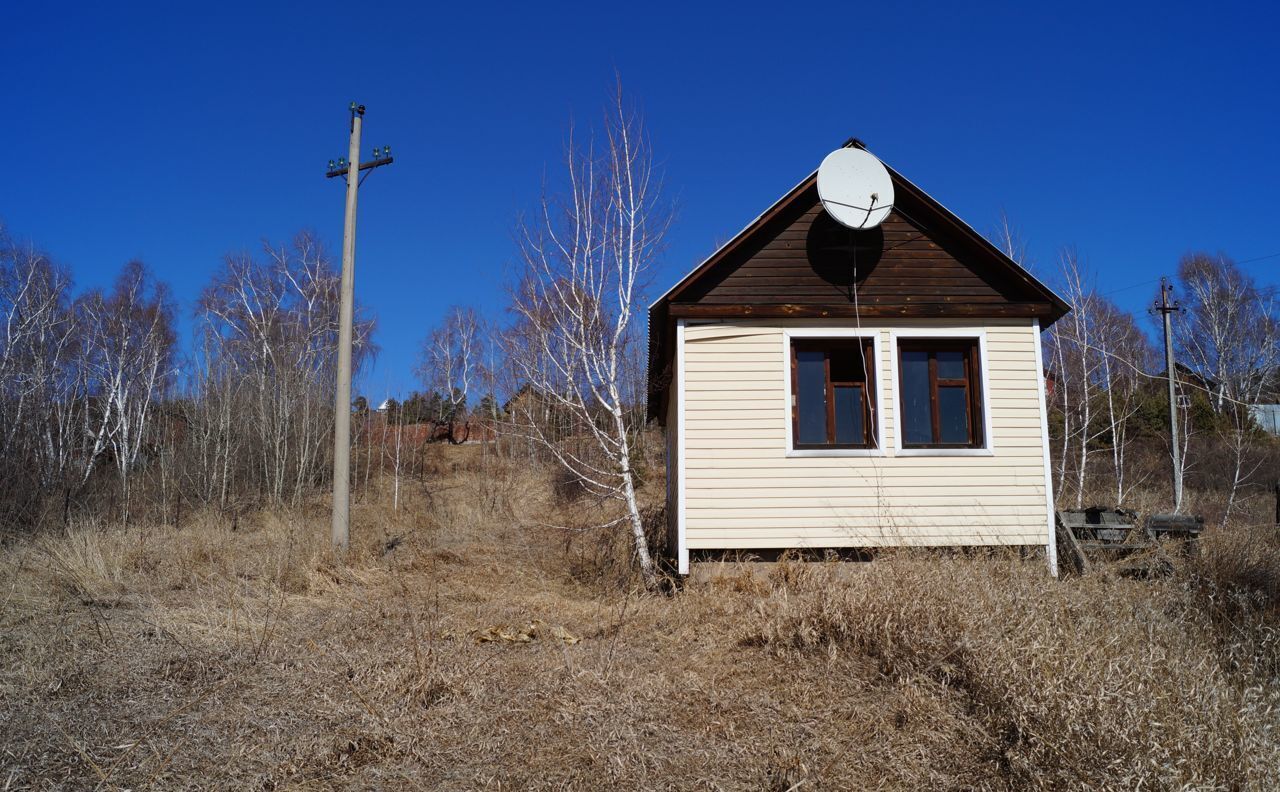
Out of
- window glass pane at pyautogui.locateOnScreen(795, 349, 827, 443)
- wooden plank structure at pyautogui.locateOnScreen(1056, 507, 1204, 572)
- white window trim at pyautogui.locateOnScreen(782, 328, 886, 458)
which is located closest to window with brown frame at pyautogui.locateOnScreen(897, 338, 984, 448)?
white window trim at pyautogui.locateOnScreen(782, 328, 886, 458)

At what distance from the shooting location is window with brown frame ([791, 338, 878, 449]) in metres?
10.6

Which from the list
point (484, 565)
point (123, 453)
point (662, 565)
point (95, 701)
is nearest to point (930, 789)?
point (95, 701)

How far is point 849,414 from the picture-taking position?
10.7 meters

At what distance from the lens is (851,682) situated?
6156 mm

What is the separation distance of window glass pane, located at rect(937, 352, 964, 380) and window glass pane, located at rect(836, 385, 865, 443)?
1201mm

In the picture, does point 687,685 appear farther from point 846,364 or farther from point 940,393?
point 940,393

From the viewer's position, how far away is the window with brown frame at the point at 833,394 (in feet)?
34.9

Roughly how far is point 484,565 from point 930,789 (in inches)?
394

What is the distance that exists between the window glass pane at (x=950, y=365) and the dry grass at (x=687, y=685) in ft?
8.07

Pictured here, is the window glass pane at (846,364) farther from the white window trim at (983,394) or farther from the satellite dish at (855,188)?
the satellite dish at (855,188)

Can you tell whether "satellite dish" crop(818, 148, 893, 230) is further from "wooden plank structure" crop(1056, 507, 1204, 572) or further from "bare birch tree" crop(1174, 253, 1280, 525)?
"bare birch tree" crop(1174, 253, 1280, 525)

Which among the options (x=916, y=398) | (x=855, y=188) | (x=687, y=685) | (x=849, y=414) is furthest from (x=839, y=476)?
(x=687, y=685)

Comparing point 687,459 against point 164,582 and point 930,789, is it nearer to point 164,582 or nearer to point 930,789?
point 930,789

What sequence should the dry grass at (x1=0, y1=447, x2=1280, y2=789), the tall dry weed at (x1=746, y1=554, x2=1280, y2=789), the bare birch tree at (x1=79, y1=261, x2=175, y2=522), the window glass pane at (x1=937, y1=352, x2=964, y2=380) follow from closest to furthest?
the tall dry weed at (x1=746, y1=554, x2=1280, y2=789) < the dry grass at (x1=0, y1=447, x2=1280, y2=789) < the window glass pane at (x1=937, y1=352, x2=964, y2=380) < the bare birch tree at (x1=79, y1=261, x2=175, y2=522)
